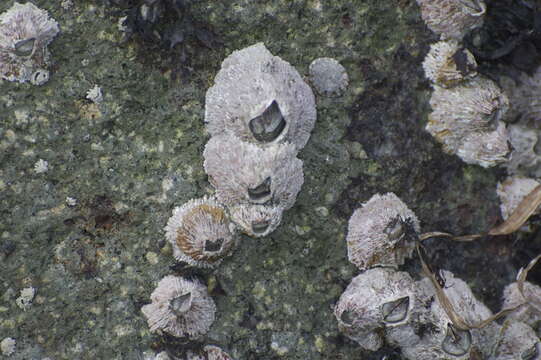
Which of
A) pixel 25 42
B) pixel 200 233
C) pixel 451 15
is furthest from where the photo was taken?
pixel 451 15

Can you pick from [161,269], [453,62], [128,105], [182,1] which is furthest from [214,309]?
[453,62]

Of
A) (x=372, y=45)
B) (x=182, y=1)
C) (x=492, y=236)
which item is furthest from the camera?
(x=492, y=236)

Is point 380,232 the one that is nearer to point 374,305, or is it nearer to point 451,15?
point 374,305

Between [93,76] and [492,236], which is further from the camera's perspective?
[492,236]

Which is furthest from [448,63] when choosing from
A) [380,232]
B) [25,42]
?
[25,42]

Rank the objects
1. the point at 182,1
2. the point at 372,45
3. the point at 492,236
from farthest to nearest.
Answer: the point at 492,236
the point at 372,45
the point at 182,1

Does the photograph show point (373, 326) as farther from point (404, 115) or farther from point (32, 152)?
point (32, 152)

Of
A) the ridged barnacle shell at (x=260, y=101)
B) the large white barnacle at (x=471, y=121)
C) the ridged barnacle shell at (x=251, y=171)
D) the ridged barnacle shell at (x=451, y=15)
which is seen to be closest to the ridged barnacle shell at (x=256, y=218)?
the ridged barnacle shell at (x=251, y=171)

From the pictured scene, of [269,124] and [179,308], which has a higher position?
[269,124]
